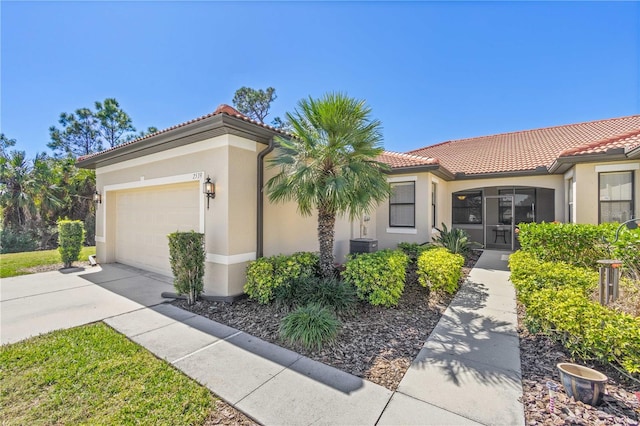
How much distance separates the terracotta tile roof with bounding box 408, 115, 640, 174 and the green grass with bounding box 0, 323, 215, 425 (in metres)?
11.3

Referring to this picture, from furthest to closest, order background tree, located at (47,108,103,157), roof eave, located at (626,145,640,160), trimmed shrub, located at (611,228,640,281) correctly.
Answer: background tree, located at (47,108,103,157)
roof eave, located at (626,145,640,160)
trimmed shrub, located at (611,228,640,281)

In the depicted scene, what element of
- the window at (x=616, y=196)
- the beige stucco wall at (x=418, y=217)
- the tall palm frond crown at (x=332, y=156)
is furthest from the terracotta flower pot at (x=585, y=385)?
the window at (x=616, y=196)

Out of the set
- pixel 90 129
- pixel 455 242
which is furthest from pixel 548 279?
pixel 90 129

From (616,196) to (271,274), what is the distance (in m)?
10.5

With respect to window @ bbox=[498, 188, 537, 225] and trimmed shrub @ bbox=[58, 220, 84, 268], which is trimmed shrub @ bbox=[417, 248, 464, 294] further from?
trimmed shrub @ bbox=[58, 220, 84, 268]

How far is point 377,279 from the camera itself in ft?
17.8

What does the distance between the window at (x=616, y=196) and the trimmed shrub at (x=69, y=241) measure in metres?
17.0

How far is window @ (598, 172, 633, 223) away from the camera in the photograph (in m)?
8.10

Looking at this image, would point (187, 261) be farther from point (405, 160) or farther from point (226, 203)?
point (405, 160)

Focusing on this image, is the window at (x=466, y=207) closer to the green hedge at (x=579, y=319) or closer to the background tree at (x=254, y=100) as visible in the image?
the green hedge at (x=579, y=319)

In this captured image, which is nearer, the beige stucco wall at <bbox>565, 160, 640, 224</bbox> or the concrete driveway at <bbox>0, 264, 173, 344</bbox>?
the concrete driveway at <bbox>0, 264, 173, 344</bbox>

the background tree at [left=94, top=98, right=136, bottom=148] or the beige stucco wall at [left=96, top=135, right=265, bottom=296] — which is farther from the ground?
the background tree at [left=94, top=98, right=136, bottom=148]

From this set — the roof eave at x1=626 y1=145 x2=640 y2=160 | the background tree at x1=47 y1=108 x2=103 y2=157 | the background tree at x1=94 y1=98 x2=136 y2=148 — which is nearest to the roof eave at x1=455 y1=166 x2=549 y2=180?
the roof eave at x1=626 y1=145 x2=640 y2=160

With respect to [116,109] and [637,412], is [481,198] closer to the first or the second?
[637,412]
